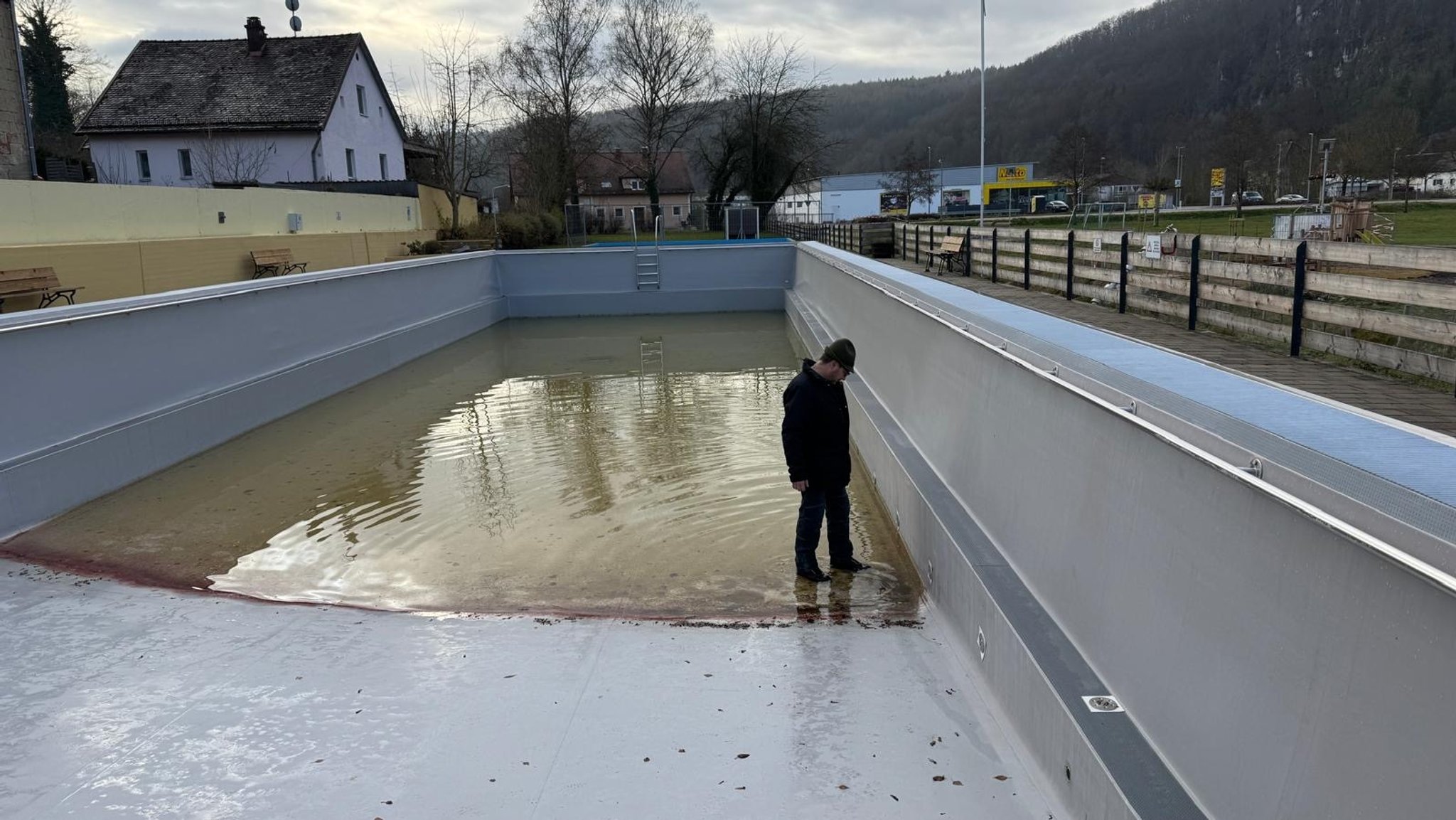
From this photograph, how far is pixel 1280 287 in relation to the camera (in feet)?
38.6

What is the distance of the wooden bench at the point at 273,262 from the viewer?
1745cm

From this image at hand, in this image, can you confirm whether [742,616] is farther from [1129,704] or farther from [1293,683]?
[1293,683]

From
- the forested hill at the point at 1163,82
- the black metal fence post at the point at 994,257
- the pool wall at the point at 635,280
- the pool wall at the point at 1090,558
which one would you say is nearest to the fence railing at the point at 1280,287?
the black metal fence post at the point at 994,257

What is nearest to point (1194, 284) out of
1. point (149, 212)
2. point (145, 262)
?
point (145, 262)

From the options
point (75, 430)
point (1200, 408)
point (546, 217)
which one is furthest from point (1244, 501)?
point (546, 217)

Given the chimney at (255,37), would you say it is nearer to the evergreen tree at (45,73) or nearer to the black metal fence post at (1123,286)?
the evergreen tree at (45,73)

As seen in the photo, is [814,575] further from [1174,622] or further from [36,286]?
[36,286]

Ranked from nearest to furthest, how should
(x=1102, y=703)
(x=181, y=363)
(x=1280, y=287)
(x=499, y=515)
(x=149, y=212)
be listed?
(x=1102, y=703) → (x=499, y=515) → (x=181, y=363) → (x=1280, y=287) → (x=149, y=212)

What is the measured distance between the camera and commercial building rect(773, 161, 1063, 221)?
78.4 m

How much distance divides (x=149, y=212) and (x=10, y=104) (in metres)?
15.5

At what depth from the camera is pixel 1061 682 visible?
11.5 feet

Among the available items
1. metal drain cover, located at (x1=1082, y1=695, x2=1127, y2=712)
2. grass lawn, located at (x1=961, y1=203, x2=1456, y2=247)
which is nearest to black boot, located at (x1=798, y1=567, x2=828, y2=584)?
metal drain cover, located at (x1=1082, y1=695, x2=1127, y2=712)

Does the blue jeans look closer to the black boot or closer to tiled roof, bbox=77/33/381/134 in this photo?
the black boot

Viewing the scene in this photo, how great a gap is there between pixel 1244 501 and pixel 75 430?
27.7 ft
